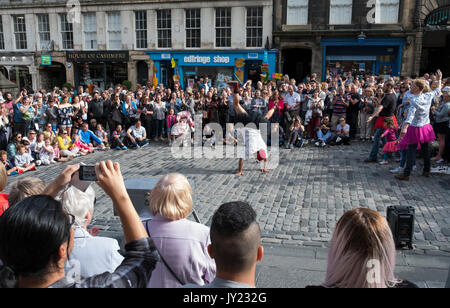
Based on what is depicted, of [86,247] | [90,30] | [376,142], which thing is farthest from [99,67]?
[86,247]

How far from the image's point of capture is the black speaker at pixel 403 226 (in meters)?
4.77

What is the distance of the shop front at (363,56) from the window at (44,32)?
1896 cm

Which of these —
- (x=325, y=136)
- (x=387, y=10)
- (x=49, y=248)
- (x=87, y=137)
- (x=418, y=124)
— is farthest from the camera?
(x=387, y=10)

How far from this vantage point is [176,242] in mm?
2504

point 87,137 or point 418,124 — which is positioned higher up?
point 418,124

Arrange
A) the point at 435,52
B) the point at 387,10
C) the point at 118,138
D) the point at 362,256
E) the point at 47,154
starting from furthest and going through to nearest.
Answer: the point at 435,52 < the point at 387,10 < the point at 118,138 < the point at 47,154 < the point at 362,256

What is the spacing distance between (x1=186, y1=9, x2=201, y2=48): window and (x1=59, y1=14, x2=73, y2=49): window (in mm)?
8587

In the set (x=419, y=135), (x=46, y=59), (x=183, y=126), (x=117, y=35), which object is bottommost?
(x=183, y=126)

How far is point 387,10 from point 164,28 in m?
13.4

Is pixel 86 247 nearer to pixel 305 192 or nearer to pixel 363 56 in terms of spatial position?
pixel 305 192

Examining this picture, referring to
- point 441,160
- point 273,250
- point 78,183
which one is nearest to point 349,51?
point 441,160

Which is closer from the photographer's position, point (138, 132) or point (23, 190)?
point (23, 190)

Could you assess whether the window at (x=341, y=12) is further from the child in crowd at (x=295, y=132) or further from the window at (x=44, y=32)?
the window at (x=44, y=32)

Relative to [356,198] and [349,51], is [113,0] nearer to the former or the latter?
[349,51]
